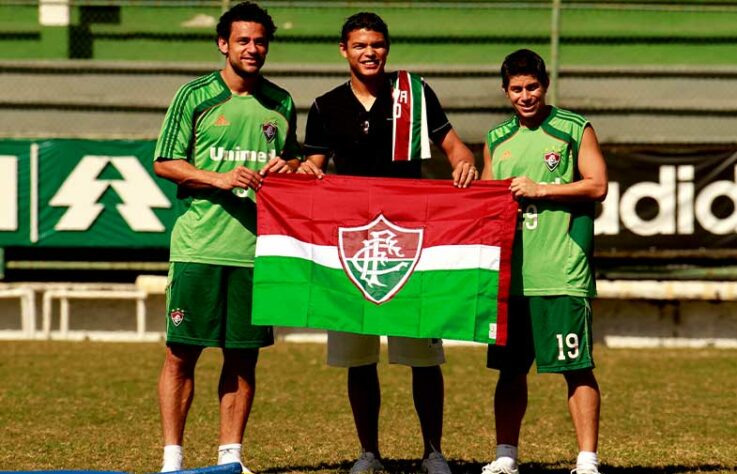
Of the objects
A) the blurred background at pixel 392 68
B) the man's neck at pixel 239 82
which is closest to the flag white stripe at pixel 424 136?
the man's neck at pixel 239 82

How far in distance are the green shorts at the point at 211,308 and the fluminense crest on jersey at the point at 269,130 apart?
0.64 metres

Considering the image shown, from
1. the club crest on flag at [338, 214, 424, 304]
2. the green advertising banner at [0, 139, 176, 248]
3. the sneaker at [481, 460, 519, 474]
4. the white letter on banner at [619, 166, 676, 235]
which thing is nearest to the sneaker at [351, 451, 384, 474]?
the sneaker at [481, 460, 519, 474]

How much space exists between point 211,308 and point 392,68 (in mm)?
10984

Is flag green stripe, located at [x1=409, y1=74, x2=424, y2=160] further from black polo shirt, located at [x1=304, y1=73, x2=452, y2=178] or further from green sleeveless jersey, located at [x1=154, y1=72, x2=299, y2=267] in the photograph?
green sleeveless jersey, located at [x1=154, y1=72, x2=299, y2=267]

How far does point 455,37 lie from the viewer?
18.4 m

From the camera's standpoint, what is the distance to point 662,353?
1488 centimetres

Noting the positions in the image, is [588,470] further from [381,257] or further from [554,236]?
[381,257]

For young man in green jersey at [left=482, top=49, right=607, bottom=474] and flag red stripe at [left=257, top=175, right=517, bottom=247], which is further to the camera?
flag red stripe at [left=257, top=175, right=517, bottom=247]

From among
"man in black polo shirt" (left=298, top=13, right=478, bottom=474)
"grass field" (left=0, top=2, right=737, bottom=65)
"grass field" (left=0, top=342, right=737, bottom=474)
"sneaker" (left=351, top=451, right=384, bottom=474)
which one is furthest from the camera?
"grass field" (left=0, top=2, right=737, bottom=65)

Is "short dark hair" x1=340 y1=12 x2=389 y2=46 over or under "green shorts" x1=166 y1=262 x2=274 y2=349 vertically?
over

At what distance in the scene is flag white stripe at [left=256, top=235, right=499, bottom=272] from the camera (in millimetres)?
7090

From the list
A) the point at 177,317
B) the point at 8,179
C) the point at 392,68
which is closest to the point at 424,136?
→ the point at 177,317

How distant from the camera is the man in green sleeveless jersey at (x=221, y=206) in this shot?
7.10 meters

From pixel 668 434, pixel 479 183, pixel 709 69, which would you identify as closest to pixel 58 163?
pixel 709 69
